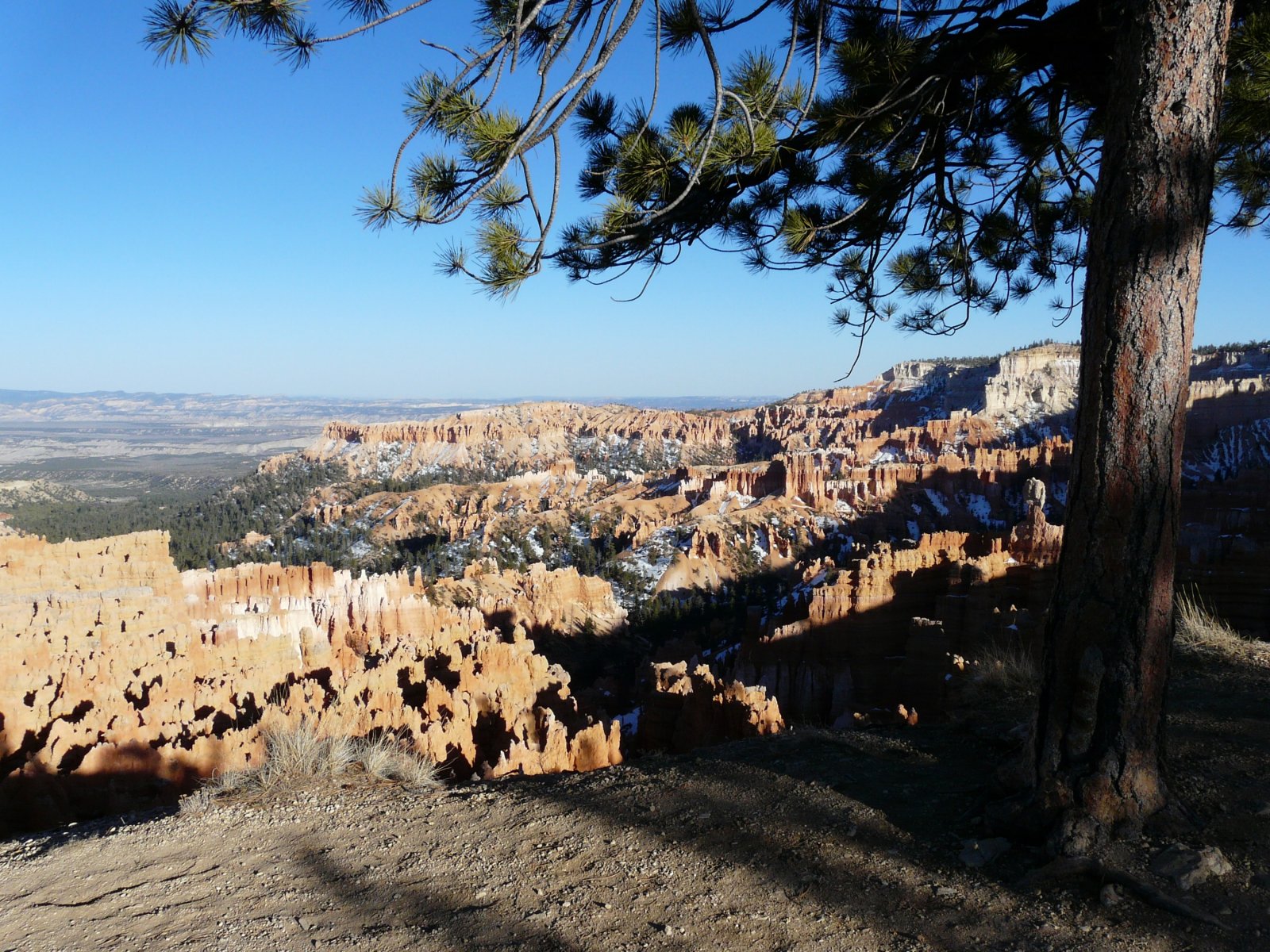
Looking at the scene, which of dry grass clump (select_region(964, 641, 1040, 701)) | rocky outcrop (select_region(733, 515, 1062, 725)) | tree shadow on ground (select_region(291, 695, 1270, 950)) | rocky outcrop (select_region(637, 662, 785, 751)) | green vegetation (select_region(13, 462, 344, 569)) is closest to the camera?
tree shadow on ground (select_region(291, 695, 1270, 950))

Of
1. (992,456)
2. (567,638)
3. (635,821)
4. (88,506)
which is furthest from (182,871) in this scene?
(88,506)

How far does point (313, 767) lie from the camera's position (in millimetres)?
5656

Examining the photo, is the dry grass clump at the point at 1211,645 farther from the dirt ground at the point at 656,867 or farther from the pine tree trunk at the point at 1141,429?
the pine tree trunk at the point at 1141,429

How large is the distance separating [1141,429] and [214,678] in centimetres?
1556

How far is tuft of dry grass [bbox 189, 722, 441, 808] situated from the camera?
539cm

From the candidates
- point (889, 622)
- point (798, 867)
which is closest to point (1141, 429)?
point (798, 867)

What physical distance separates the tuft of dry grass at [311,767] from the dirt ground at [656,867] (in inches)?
12.5

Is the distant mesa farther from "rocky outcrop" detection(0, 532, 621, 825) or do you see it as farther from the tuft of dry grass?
the tuft of dry grass

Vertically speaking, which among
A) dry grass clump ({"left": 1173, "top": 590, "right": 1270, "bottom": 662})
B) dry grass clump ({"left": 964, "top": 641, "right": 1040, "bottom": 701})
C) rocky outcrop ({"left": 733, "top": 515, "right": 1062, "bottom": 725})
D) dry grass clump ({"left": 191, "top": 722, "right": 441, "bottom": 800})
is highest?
dry grass clump ({"left": 1173, "top": 590, "right": 1270, "bottom": 662})

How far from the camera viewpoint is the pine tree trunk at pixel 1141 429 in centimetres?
336

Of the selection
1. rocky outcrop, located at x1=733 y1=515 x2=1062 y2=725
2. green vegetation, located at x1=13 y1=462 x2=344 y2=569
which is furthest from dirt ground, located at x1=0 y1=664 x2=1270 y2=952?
green vegetation, located at x1=13 y1=462 x2=344 y2=569

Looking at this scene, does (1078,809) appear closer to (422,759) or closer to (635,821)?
(635,821)

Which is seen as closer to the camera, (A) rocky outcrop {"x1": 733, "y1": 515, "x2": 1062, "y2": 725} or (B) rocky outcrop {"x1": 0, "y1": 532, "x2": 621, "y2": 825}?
(B) rocky outcrop {"x1": 0, "y1": 532, "x2": 621, "y2": 825}

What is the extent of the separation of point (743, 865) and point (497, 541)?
5698 cm
